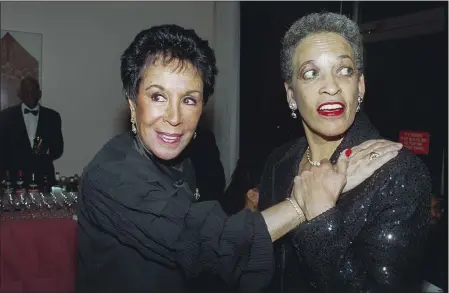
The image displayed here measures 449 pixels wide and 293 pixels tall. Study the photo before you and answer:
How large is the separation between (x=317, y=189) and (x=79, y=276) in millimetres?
746

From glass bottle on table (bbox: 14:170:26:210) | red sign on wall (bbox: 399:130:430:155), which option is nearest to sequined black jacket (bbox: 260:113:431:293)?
red sign on wall (bbox: 399:130:430:155)

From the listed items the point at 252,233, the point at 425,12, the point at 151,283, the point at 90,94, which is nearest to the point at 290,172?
the point at 252,233

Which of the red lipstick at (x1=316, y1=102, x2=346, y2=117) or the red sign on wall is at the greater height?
the red lipstick at (x1=316, y1=102, x2=346, y2=117)

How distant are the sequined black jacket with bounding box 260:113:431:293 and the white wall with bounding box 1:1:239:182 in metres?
3.53

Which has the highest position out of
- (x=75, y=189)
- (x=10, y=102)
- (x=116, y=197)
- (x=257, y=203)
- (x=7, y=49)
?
(x=7, y=49)

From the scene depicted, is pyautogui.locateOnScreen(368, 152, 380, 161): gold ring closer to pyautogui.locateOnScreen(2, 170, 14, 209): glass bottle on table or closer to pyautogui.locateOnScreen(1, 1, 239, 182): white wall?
pyautogui.locateOnScreen(2, 170, 14, 209): glass bottle on table

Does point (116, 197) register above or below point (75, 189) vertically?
above

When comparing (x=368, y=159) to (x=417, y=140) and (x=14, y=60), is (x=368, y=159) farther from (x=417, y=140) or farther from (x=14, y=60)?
(x=14, y=60)

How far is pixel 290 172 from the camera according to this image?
5.53 ft

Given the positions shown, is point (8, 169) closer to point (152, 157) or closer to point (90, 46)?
point (90, 46)

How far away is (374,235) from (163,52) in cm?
81

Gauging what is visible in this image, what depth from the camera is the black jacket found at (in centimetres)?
124

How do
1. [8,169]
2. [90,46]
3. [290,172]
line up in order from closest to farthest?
[290,172], [8,169], [90,46]

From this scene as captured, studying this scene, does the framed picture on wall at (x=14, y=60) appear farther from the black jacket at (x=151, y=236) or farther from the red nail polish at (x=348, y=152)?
the red nail polish at (x=348, y=152)
